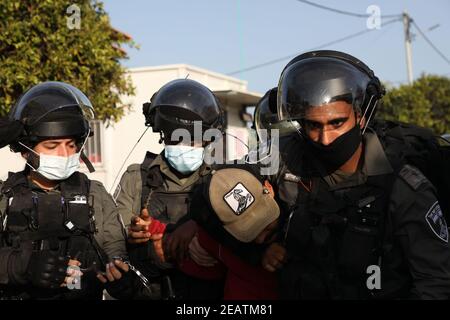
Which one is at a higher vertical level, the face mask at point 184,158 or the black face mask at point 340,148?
the black face mask at point 340,148

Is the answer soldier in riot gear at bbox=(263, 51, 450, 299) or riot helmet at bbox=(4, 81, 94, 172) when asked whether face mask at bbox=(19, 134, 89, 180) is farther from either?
soldier in riot gear at bbox=(263, 51, 450, 299)

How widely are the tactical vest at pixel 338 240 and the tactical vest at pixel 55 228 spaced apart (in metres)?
1.11

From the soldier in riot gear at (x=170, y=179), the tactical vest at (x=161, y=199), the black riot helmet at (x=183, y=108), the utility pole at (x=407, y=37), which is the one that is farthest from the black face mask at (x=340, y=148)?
the utility pole at (x=407, y=37)

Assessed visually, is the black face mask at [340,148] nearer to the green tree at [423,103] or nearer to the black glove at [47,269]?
the black glove at [47,269]

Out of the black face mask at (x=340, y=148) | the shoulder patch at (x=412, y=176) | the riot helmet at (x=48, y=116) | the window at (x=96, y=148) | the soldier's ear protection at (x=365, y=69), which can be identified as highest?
the soldier's ear protection at (x=365, y=69)

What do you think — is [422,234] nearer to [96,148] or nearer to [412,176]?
[412,176]

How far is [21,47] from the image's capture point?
767 cm

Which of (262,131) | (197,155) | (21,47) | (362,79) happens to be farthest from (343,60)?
(21,47)

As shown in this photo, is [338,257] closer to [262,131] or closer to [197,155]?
[197,155]

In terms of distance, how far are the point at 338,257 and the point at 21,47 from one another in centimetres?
643

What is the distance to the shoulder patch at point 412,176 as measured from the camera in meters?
2.29

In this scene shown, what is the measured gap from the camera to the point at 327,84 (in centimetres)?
255

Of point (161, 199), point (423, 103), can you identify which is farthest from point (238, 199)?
point (423, 103)

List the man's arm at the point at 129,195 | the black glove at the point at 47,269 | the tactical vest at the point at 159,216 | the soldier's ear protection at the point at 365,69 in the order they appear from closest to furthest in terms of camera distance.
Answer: the soldier's ear protection at the point at 365,69
the black glove at the point at 47,269
the tactical vest at the point at 159,216
the man's arm at the point at 129,195
